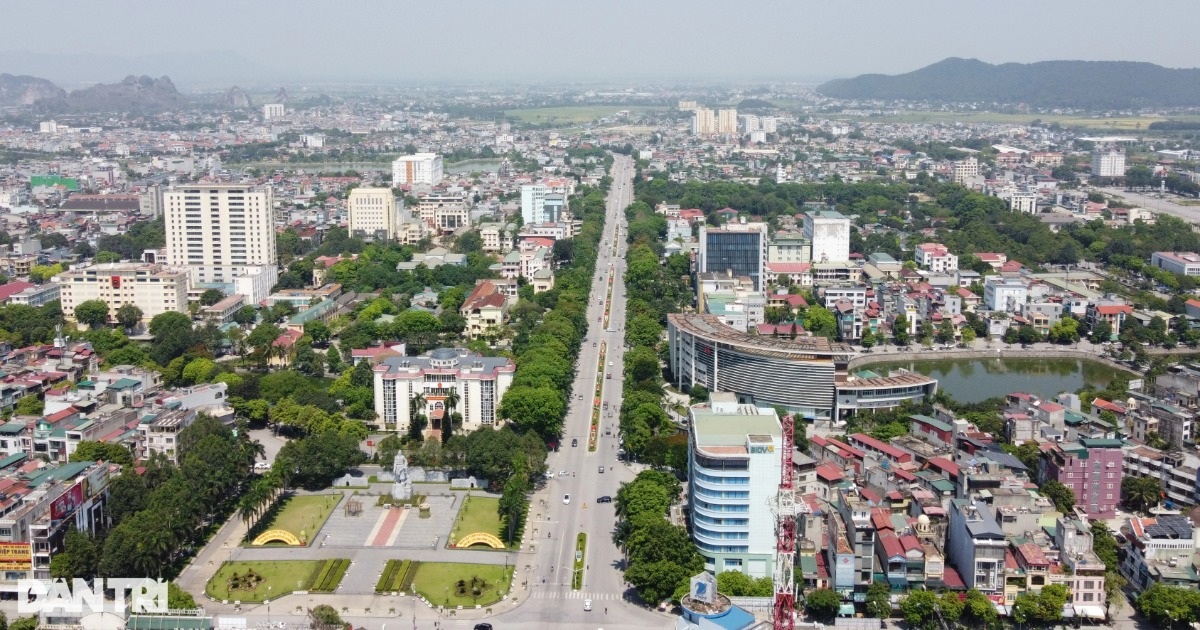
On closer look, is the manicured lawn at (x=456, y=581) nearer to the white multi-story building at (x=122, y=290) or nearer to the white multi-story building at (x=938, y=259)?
the white multi-story building at (x=122, y=290)

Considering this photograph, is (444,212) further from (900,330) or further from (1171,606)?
(1171,606)

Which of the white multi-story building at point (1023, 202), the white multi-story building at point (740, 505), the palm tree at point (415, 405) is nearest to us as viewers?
the white multi-story building at point (740, 505)

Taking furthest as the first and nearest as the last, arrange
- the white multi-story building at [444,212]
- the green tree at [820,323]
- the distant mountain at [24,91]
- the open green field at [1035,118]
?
the distant mountain at [24,91] < the open green field at [1035,118] < the white multi-story building at [444,212] < the green tree at [820,323]

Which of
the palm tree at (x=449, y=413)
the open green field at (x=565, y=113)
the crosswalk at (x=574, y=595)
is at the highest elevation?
the open green field at (x=565, y=113)

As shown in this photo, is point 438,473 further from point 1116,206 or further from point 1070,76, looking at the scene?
point 1070,76

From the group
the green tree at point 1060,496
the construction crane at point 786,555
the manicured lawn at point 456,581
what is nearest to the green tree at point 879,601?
the construction crane at point 786,555

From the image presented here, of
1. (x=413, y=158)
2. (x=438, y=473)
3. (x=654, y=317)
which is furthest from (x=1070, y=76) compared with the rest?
(x=438, y=473)
